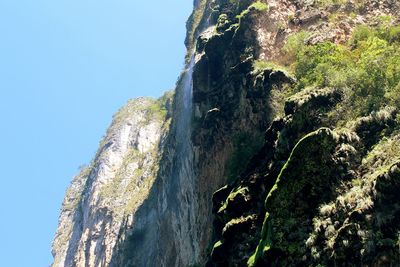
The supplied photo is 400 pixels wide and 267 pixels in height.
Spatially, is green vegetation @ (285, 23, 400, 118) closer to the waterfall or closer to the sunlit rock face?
the waterfall

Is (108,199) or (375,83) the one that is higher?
(108,199)

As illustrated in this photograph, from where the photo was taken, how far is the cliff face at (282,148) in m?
22.2

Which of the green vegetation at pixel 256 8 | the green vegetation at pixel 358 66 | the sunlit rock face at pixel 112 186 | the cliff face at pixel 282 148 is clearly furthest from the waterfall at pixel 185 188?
the green vegetation at pixel 358 66

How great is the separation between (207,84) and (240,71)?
18.5 feet

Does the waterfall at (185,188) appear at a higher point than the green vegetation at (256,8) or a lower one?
lower

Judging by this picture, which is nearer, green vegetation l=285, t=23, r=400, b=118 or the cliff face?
the cliff face

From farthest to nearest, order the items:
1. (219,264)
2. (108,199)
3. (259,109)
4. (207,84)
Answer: (108,199) → (207,84) → (259,109) → (219,264)

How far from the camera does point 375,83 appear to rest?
28281mm

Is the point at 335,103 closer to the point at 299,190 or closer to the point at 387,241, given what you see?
the point at 299,190

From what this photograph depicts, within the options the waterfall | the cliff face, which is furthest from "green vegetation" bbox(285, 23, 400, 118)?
the waterfall

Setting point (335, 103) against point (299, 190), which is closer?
point (299, 190)

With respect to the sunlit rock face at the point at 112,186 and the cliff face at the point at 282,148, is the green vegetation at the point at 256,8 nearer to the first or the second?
the cliff face at the point at 282,148

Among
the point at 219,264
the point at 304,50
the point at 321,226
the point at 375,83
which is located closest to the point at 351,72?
the point at 375,83

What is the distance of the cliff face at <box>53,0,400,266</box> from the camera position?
22172 millimetres
